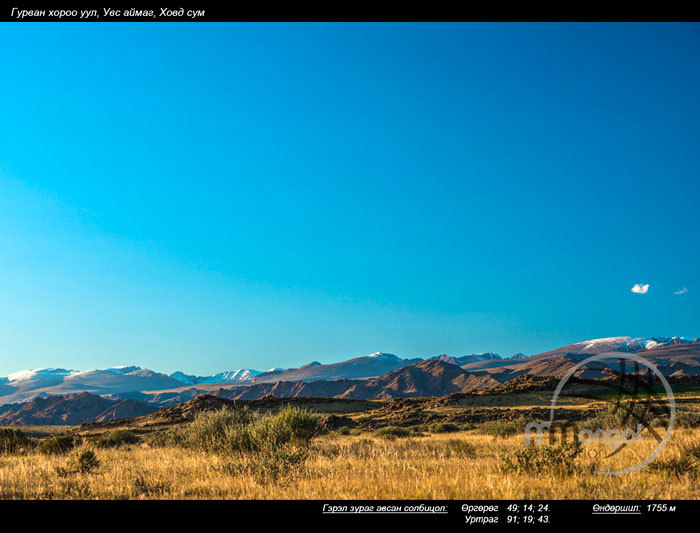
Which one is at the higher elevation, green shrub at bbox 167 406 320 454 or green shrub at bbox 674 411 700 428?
green shrub at bbox 167 406 320 454

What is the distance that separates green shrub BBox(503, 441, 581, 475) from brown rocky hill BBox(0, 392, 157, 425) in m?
151

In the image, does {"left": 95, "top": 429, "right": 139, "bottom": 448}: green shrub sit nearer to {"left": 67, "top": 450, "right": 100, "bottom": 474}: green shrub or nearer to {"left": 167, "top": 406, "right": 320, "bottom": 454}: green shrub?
{"left": 167, "top": 406, "right": 320, "bottom": 454}: green shrub

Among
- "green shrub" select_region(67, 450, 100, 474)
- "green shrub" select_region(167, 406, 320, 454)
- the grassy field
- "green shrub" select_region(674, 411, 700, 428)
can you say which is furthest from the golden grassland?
"green shrub" select_region(674, 411, 700, 428)

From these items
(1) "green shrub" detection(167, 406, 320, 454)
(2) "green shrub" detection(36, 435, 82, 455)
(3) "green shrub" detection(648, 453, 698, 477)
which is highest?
(3) "green shrub" detection(648, 453, 698, 477)

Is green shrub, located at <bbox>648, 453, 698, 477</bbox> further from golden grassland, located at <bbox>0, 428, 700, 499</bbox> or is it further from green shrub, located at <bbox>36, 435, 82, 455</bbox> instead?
green shrub, located at <bbox>36, 435, 82, 455</bbox>

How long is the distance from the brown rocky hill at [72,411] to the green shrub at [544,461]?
151m

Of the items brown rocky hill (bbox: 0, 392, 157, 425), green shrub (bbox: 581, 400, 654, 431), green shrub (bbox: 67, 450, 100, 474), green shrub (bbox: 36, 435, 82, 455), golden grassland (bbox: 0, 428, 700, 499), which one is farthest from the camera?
brown rocky hill (bbox: 0, 392, 157, 425)

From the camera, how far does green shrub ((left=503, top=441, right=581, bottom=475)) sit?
8.82m

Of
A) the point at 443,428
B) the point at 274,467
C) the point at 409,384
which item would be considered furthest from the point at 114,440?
the point at 409,384

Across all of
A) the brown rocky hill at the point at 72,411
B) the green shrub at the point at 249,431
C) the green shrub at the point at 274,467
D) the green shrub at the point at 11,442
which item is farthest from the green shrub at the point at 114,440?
the brown rocky hill at the point at 72,411

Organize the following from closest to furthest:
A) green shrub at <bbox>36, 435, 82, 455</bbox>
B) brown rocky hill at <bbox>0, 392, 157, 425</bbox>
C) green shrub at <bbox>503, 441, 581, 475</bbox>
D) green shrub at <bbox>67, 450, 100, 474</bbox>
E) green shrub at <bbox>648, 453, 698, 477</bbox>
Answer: green shrub at <bbox>648, 453, 698, 477</bbox> → green shrub at <bbox>503, 441, 581, 475</bbox> → green shrub at <bbox>67, 450, 100, 474</bbox> → green shrub at <bbox>36, 435, 82, 455</bbox> → brown rocky hill at <bbox>0, 392, 157, 425</bbox>

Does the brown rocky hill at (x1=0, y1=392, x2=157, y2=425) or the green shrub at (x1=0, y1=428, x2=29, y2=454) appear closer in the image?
the green shrub at (x1=0, y1=428, x2=29, y2=454)
